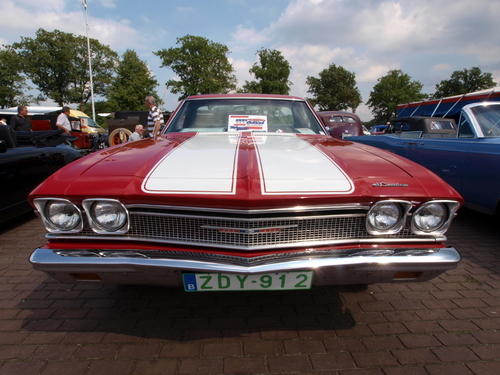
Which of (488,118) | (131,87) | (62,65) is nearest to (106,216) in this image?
(488,118)

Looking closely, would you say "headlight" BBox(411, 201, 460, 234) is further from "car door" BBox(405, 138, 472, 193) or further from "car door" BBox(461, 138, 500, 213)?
"car door" BBox(405, 138, 472, 193)

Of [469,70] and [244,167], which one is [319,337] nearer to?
[244,167]

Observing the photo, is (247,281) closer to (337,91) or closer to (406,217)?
(406,217)

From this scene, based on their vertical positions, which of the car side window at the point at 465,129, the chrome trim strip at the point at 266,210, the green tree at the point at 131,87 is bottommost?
→ the chrome trim strip at the point at 266,210

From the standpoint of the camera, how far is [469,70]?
46.6 metres

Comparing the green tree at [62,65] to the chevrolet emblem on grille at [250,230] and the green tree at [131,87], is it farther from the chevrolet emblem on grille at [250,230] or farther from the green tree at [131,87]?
the chevrolet emblem on grille at [250,230]

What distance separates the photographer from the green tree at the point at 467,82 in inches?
1788

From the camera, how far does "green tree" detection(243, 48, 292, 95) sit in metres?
38.7

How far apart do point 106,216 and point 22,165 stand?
3.08 meters

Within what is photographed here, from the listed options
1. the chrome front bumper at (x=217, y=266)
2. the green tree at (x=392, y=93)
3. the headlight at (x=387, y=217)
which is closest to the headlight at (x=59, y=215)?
the chrome front bumper at (x=217, y=266)

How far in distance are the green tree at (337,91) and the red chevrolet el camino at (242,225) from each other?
48274 millimetres

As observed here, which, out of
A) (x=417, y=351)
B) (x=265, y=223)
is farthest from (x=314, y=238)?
(x=417, y=351)

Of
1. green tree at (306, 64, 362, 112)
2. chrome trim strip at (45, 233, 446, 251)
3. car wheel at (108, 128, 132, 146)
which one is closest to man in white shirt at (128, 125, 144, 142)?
car wheel at (108, 128, 132, 146)

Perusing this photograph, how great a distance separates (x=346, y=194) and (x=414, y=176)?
19.3 inches
